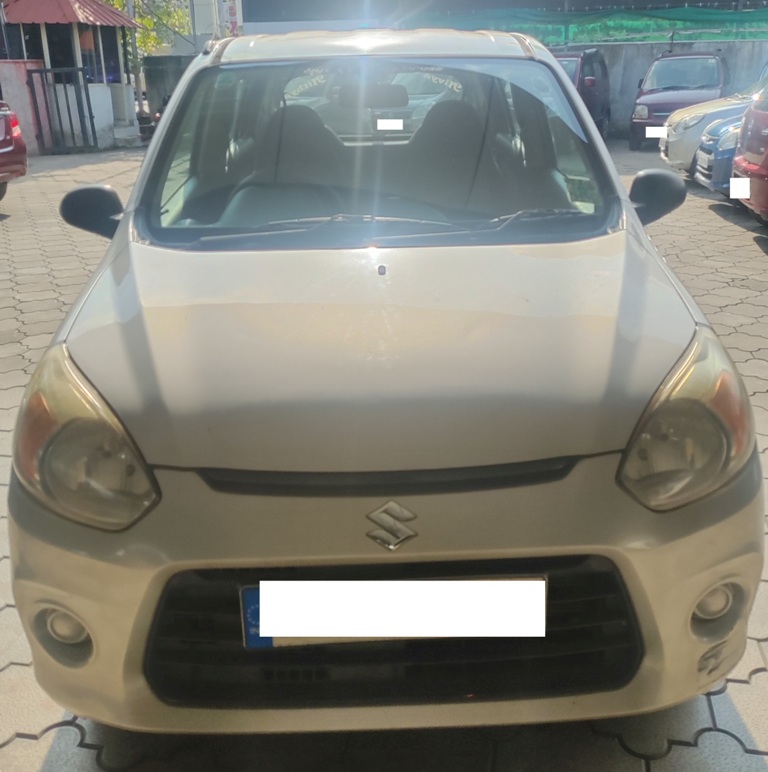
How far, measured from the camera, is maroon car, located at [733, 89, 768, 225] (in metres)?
7.00

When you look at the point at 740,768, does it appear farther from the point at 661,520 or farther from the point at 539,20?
the point at 539,20

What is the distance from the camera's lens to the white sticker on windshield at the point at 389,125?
3385 mm

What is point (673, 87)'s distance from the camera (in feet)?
49.1

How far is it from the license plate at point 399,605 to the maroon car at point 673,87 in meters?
14.2

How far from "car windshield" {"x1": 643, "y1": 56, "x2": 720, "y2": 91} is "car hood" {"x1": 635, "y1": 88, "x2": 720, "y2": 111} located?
0.92ft

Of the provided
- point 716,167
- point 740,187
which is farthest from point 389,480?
point 716,167

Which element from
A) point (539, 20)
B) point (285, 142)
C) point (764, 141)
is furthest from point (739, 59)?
point (285, 142)

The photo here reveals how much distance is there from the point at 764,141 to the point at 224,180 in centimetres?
544

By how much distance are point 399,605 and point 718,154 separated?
8.15 m

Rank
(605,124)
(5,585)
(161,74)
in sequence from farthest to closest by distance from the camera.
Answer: (161,74) < (605,124) < (5,585)

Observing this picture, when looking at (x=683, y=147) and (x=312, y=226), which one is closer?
(x=312, y=226)

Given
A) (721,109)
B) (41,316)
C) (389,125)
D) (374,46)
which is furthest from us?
(721,109)

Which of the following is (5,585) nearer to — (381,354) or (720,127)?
(381,354)

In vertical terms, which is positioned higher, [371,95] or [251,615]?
[371,95]
